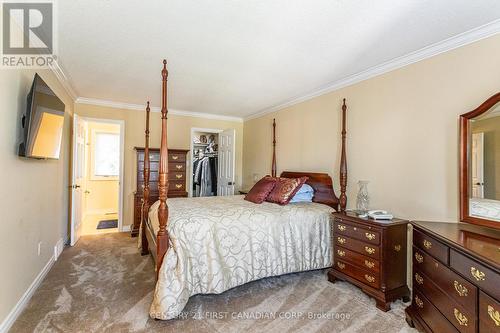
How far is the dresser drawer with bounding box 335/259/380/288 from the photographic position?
7.56 ft

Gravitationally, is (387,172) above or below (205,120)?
below

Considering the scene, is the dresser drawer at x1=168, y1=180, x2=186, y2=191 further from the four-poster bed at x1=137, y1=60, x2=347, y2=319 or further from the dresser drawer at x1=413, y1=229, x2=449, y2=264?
the dresser drawer at x1=413, y1=229, x2=449, y2=264

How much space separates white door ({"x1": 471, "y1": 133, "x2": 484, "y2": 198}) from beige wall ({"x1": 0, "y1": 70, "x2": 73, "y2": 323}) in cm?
359

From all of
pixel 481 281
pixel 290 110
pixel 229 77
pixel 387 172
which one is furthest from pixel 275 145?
pixel 481 281

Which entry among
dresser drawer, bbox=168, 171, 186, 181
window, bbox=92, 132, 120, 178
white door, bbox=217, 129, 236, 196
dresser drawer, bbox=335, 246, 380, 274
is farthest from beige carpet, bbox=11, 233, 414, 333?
window, bbox=92, 132, 120, 178

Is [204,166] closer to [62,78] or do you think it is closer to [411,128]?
[62,78]

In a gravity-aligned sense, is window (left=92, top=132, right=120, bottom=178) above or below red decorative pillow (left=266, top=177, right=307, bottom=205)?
above

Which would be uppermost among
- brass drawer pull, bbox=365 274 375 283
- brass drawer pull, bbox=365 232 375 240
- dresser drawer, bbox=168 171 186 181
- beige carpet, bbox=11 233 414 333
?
dresser drawer, bbox=168 171 186 181

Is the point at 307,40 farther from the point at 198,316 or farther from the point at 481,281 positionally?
the point at 198,316

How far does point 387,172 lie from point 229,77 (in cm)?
219

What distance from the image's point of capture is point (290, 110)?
14.1ft

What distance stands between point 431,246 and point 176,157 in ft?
13.1

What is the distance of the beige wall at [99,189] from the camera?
605cm

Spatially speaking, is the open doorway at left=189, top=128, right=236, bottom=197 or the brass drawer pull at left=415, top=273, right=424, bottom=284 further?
the open doorway at left=189, top=128, right=236, bottom=197
